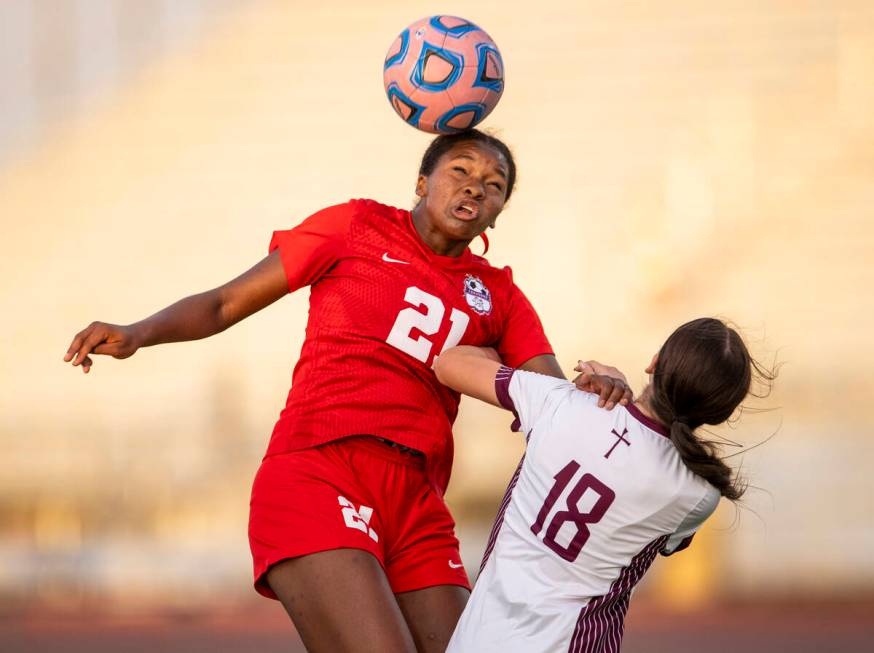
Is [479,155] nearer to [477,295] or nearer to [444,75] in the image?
[444,75]

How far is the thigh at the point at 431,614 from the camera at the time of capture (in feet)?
9.62

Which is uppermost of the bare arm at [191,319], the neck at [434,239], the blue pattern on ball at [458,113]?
the blue pattern on ball at [458,113]

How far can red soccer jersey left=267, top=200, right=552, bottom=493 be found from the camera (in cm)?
297

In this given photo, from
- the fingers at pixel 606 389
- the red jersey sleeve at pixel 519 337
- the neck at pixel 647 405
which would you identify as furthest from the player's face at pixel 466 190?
the neck at pixel 647 405

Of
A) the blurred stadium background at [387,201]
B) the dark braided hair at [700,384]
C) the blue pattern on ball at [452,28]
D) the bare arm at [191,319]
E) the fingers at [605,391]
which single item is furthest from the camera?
the blurred stadium background at [387,201]

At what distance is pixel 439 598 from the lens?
2.98 meters

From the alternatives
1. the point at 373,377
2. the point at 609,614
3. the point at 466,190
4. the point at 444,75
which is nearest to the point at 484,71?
the point at 444,75

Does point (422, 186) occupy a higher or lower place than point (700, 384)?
higher

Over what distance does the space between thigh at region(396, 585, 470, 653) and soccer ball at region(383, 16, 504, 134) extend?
1103mm

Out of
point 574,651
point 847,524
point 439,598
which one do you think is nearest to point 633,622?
point 847,524

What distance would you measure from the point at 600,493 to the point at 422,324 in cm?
76

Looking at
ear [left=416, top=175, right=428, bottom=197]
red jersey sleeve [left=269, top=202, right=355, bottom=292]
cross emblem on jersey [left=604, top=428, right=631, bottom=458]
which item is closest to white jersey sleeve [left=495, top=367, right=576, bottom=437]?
cross emblem on jersey [left=604, top=428, right=631, bottom=458]

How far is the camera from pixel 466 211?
10.2ft

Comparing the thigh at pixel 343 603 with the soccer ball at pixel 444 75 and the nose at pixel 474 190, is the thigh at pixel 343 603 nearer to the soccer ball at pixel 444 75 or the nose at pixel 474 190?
the nose at pixel 474 190
